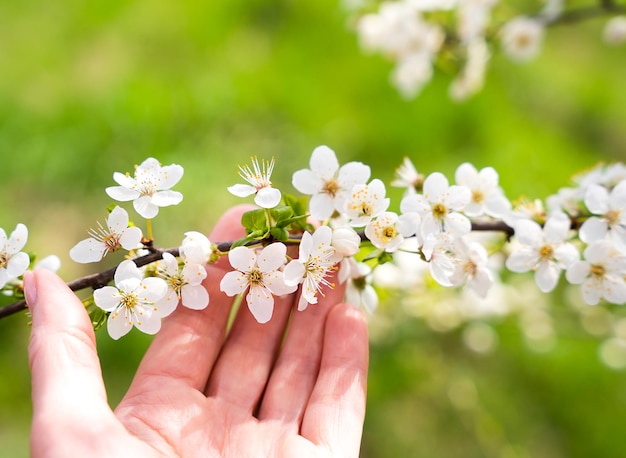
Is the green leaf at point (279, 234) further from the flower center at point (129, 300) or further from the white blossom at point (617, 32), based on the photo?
the white blossom at point (617, 32)

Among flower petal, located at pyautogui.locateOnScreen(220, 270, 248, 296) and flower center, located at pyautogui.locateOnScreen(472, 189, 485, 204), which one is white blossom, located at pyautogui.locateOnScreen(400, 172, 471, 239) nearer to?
flower center, located at pyautogui.locateOnScreen(472, 189, 485, 204)

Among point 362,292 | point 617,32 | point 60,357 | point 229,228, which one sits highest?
point 617,32

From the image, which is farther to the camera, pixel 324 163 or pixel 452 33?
pixel 452 33

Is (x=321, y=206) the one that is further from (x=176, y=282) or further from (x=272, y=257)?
(x=176, y=282)

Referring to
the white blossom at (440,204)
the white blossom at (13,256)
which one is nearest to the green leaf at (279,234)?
the white blossom at (440,204)

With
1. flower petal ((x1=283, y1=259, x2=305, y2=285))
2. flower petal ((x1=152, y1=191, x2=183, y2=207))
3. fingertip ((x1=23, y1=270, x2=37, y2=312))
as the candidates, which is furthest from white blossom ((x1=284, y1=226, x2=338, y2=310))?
fingertip ((x1=23, y1=270, x2=37, y2=312))

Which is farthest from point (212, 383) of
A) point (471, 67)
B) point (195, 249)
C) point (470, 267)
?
point (471, 67)
